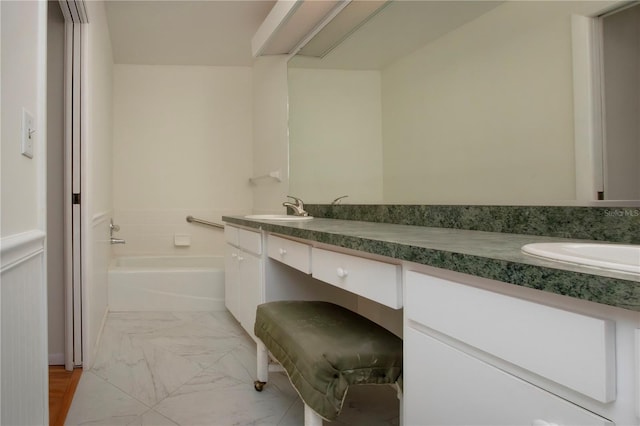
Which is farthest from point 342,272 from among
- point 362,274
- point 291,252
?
point 291,252

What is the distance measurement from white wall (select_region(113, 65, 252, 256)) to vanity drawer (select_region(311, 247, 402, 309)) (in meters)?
2.79

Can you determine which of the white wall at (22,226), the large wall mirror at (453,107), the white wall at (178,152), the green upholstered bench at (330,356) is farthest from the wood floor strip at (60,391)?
the white wall at (178,152)

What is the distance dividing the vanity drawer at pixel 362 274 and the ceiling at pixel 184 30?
2323mm

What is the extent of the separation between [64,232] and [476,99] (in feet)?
6.54

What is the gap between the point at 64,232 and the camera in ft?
6.53

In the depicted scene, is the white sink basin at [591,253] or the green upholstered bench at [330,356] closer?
the white sink basin at [591,253]

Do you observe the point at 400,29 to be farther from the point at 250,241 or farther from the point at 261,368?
the point at 261,368

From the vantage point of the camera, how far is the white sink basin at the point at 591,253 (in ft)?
1.90

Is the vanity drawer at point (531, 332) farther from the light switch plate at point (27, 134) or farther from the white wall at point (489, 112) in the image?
the light switch plate at point (27, 134)

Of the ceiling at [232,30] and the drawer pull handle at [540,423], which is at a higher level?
the ceiling at [232,30]

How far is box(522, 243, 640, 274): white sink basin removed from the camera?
579 mm

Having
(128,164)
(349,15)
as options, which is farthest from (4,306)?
(128,164)

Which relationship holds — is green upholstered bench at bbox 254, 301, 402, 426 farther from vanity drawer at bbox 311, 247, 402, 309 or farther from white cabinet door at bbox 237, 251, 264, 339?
white cabinet door at bbox 237, 251, 264, 339

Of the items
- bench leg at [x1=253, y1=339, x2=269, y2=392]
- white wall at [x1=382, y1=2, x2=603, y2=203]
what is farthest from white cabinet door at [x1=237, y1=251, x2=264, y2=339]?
white wall at [x1=382, y1=2, x2=603, y2=203]
